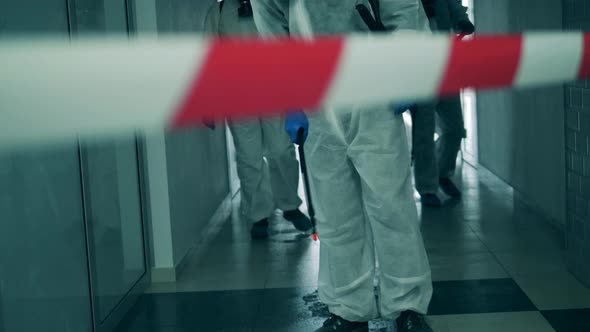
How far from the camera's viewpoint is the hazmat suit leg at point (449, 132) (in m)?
4.89

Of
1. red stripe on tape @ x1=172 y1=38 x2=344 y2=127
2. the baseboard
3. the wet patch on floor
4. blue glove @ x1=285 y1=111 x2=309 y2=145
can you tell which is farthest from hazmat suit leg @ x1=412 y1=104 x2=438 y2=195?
red stripe on tape @ x1=172 y1=38 x2=344 y2=127

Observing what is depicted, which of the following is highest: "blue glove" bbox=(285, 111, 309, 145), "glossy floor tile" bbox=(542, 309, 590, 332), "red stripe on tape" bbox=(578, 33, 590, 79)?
"red stripe on tape" bbox=(578, 33, 590, 79)

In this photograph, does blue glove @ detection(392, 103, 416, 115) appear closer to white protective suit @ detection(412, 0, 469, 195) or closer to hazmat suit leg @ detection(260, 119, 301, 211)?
hazmat suit leg @ detection(260, 119, 301, 211)

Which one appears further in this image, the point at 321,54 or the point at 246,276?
the point at 246,276

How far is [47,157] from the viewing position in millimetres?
2268

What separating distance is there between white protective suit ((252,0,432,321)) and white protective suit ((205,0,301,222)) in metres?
1.55

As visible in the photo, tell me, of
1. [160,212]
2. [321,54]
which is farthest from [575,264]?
[321,54]

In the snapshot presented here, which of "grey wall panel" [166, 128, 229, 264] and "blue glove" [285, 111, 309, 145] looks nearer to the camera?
"blue glove" [285, 111, 309, 145]

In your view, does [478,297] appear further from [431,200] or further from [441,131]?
[441,131]

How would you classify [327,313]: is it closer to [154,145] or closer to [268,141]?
[154,145]

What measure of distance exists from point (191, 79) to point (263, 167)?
3633mm

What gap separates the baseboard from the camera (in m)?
3.43

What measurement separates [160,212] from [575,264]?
5.20 ft

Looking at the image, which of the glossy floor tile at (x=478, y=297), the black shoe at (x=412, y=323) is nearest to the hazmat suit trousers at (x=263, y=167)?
the glossy floor tile at (x=478, y=297)
